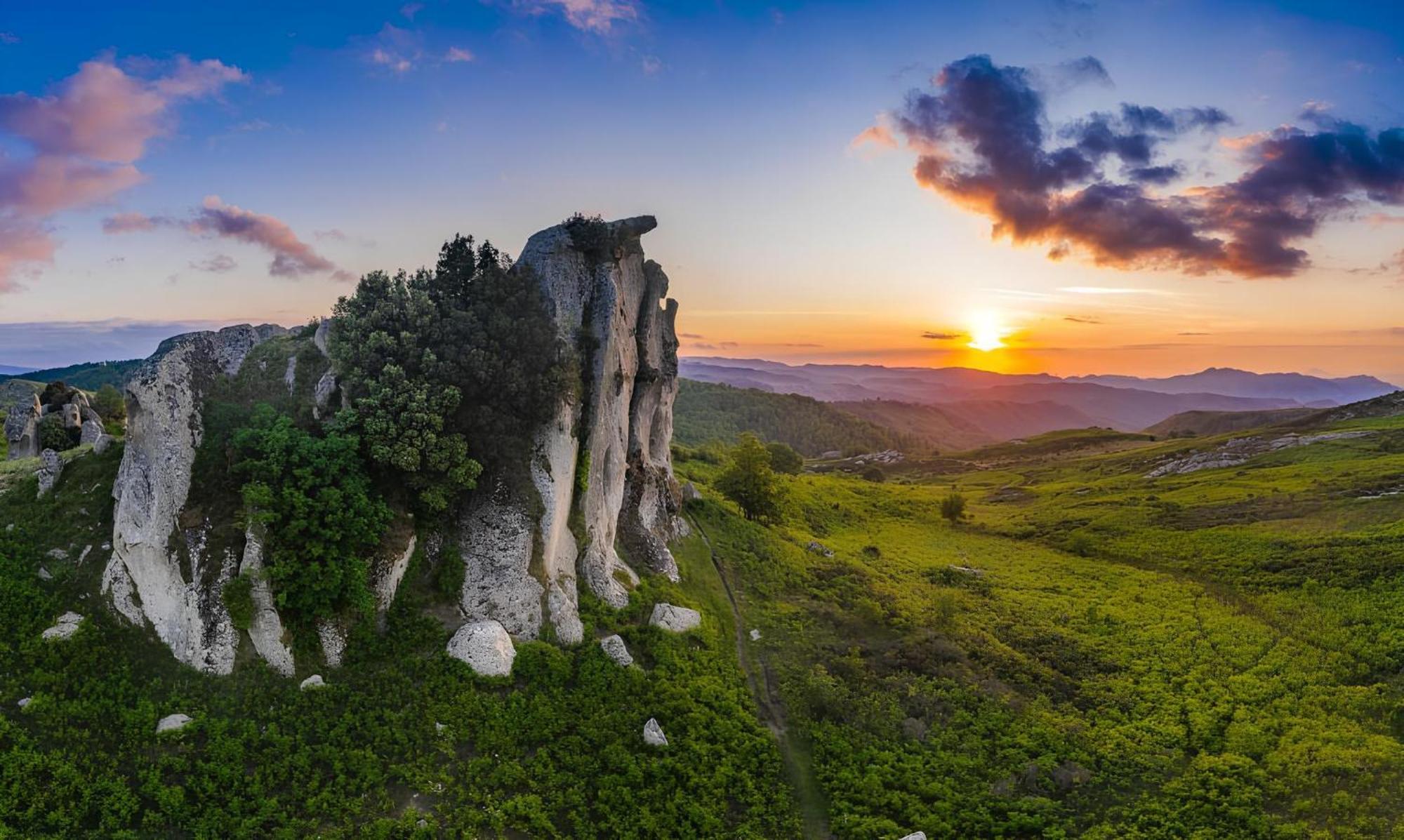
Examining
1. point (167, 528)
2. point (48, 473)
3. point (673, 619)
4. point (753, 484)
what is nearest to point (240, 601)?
point (167, 528)

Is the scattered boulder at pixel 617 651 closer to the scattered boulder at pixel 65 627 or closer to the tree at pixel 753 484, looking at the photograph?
the scattered boulder at pixel 65 627

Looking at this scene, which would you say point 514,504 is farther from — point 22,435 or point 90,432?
point 22,435

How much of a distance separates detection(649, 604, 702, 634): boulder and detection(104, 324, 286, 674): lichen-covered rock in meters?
18.8

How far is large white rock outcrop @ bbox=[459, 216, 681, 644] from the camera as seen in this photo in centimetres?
2917

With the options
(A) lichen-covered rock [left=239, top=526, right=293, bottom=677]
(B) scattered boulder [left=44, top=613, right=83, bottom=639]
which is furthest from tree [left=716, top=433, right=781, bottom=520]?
(B) scattered boulder [left=44, top=613, right=83, bottom=639]

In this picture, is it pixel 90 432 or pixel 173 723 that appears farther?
pixel 90 432

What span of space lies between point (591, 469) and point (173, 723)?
20838mm

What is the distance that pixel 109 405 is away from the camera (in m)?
44.2

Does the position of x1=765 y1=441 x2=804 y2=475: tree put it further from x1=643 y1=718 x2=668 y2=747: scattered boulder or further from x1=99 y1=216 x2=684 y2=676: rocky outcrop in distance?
x1=643 y1=718 x2=668 y2=747: scattered boulder

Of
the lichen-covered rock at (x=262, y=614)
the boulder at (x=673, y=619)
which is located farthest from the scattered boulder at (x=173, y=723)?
the boulder at (x=673, y=619)

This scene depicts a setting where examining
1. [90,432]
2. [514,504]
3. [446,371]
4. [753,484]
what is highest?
[446,371]

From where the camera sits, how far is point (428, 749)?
72.0 feet

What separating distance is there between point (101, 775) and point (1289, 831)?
40.1 metres

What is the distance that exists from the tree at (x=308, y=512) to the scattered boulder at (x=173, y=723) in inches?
170
